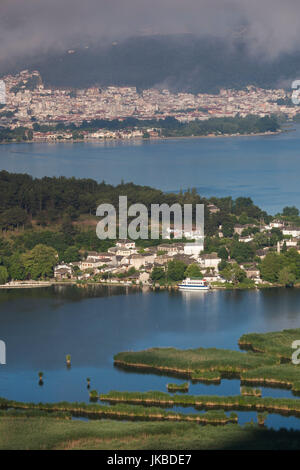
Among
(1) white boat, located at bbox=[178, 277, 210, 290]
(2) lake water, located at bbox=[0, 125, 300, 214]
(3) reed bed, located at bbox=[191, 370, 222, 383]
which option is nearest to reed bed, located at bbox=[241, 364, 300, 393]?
(3) reed bed, located at bbox=[191, 370, 222, 383]

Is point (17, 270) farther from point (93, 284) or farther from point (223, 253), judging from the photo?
point (223, 253)

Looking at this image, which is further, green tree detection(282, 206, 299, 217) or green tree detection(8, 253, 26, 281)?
green tree detection(282, 206, 299, 217)

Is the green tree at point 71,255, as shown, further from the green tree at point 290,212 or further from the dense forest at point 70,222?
the green tree at point 290,212

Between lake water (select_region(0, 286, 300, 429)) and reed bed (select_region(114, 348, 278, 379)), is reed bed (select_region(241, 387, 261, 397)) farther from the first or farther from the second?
reed bed (select_region(114, 348, 278, 379))

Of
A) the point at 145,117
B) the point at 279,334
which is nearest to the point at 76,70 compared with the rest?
the point at 145,117

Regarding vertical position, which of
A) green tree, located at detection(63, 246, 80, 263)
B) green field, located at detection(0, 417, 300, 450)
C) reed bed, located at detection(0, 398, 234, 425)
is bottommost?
green field, located at detection(0, 417, 300, 450)

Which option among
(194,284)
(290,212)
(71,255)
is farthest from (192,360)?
(290,212)
